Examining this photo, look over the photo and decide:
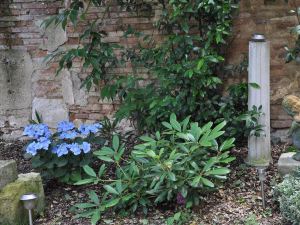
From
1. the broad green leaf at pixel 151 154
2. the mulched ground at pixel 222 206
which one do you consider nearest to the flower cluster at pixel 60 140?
the mulched ground at pixel 222 206

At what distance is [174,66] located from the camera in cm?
403

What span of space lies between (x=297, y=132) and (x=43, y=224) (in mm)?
1982

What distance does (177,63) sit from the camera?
4234mm

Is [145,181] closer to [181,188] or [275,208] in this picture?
[181,188]

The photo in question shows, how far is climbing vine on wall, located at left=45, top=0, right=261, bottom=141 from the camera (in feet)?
13.4

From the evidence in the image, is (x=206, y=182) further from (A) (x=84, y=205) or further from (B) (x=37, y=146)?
(B) (x=37, y=146)

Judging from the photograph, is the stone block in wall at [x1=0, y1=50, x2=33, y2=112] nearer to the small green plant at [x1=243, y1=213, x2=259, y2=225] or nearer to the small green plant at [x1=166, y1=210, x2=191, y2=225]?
the small green plant at [x1=166, y1=210, x2=191, y2=225]

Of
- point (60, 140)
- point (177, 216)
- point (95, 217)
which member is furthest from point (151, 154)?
point (60, 140)

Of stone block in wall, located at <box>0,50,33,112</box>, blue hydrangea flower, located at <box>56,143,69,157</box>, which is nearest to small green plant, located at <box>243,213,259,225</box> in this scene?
blue hydrangea flower, located at <box>56,143,69,157</box>

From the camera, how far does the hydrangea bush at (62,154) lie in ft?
12.8

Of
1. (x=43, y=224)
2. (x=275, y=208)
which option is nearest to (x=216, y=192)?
(x=275, y=208)

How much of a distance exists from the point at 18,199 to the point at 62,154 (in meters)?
0.52

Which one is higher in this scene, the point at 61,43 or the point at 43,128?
the point at 61,43

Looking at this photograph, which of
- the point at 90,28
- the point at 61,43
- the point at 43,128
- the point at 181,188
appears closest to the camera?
the point at 181,188
